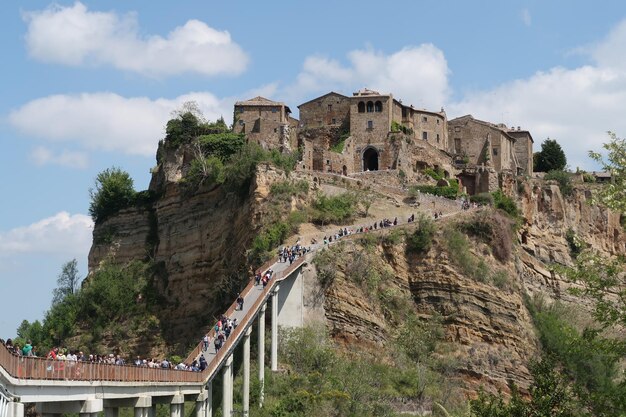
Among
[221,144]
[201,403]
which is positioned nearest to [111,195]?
[221,144]

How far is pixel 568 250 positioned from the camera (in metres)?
85.1

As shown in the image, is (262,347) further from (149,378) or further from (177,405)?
(149,378)

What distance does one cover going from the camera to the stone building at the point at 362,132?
278 ft

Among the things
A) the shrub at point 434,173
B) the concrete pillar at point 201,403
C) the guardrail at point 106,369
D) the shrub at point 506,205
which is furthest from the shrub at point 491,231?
the concrete pillar at point 201,403

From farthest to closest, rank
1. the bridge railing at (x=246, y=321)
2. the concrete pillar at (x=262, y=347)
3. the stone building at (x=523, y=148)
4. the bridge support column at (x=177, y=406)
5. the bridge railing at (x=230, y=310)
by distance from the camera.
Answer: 1. the stone building at (x=523, y=148)
2. the concrete pillar at (x=262, y=347)
3. the bridge railing at (x=230, y=310)
4. the bridge railing at (x=246, y=321)
5. the bridge support column at (x=177, y=406)

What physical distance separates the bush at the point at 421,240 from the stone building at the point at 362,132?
17157 mm

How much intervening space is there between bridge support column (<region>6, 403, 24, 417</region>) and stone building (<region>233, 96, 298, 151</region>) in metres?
55.6

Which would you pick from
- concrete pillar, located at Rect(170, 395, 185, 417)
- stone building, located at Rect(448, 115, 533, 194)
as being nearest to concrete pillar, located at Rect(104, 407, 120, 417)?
concrete pillar, located at Rect(170, 395, 185, 417)

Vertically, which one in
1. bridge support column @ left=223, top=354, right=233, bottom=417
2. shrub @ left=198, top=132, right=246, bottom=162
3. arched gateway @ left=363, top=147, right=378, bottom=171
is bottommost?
bridge support column @ left=223, top=354, right=233, bottom=417

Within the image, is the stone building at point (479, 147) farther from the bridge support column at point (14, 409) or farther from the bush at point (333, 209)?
the bridge support column at point (14, 409)

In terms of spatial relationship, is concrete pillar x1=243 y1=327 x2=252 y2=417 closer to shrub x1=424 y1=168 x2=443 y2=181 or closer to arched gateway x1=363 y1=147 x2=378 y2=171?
arched gateway x1=363 y1=147 x2=378 y2=171

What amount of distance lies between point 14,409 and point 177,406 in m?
16.8

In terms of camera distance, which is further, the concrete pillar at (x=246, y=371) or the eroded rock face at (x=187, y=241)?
the eroded rock face at (x=187, y=241)

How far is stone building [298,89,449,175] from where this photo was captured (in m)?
84.6
